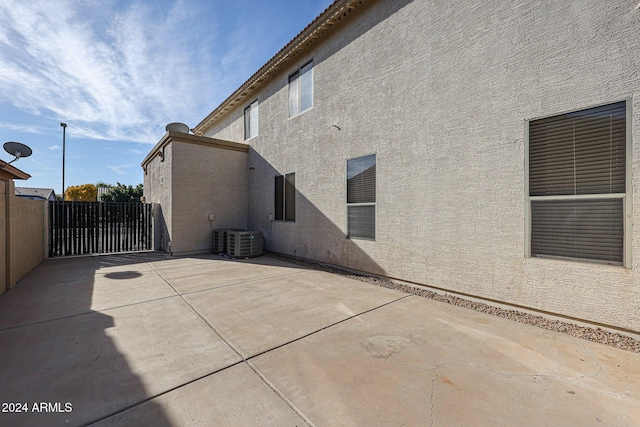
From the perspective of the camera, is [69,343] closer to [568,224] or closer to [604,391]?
[604,391]

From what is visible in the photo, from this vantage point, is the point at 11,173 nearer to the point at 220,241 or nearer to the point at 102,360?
the point at 220,241

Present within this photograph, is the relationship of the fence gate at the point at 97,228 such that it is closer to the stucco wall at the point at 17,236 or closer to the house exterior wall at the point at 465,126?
the stucco wall at the point at 17,236

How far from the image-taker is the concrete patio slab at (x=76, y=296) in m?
3.57

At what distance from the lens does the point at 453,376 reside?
2.23 meters

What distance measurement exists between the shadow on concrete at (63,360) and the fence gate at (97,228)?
169 inches

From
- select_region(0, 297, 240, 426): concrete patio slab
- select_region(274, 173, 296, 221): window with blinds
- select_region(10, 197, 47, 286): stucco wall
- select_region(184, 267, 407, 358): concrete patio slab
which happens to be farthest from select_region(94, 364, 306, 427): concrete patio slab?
select_region(274, 173, 296, 221): window with blinds

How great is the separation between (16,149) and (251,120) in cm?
642

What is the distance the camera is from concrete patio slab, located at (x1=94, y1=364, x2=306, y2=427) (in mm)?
1705

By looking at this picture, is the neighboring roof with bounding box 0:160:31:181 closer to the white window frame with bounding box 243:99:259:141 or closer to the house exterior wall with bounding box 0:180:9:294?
the house exterior wall with bounding box 0:180:9:294

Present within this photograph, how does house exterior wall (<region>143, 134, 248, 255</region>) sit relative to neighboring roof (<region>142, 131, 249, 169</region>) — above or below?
below

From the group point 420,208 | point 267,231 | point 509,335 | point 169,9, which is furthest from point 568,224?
point 169,9

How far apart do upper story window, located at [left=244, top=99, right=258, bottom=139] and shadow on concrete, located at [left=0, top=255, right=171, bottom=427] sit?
22.7ft

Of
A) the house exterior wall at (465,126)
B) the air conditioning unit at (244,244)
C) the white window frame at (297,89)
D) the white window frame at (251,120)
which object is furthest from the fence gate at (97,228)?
the house exterior wall at (465,126)

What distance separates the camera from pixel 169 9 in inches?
242
